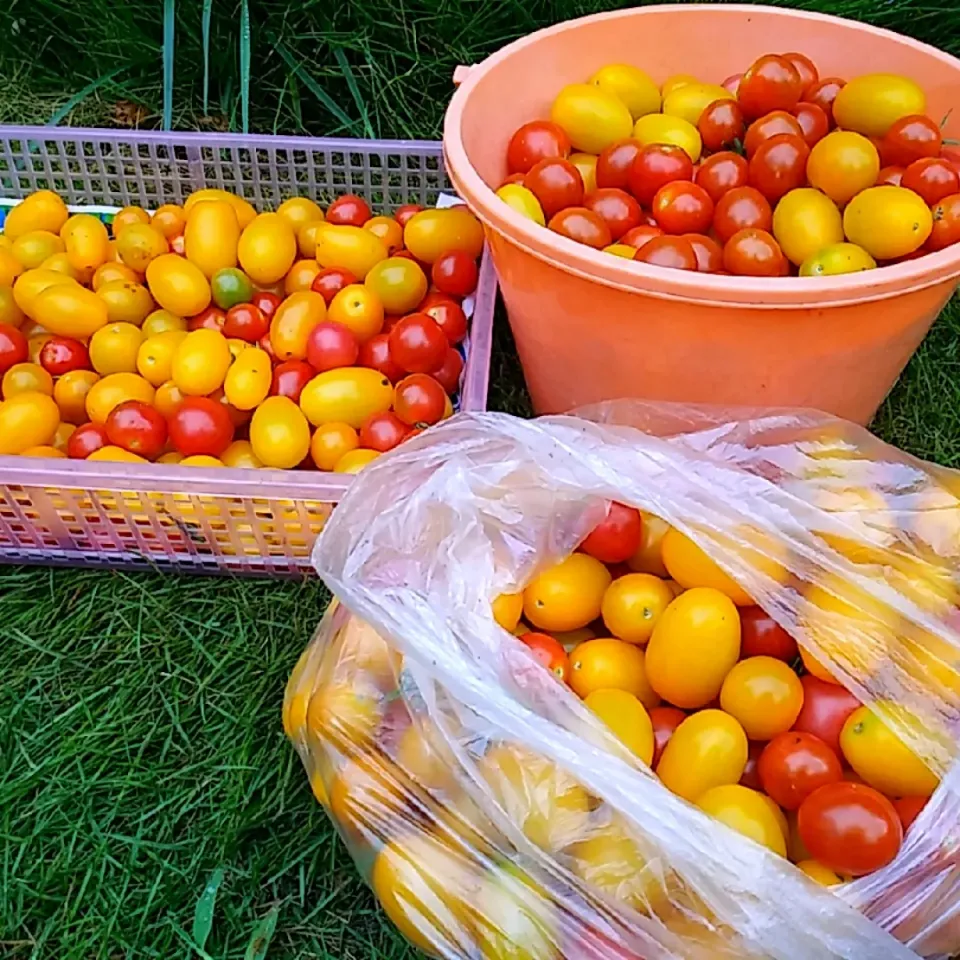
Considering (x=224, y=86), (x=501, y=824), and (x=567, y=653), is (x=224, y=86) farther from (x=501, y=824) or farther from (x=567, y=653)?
(x=501, y=824)

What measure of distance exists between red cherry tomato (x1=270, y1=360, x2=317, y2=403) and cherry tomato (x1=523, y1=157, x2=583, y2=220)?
328 millimetres

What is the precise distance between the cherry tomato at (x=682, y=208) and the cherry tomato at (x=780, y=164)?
0.20 ft

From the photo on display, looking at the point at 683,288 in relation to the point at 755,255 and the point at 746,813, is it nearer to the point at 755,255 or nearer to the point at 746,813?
the point at 755,255

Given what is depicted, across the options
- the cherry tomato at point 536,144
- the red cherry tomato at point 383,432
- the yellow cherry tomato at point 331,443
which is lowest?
the yellow cherry tomato at point 331,443

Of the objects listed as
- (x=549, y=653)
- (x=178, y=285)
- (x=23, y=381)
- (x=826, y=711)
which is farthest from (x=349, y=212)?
(x=826, y=711)

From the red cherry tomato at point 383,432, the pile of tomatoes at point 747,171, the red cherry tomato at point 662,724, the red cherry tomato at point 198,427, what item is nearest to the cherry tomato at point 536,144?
the pile of tomatoes at point 747,171

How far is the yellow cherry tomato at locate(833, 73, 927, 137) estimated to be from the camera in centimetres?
124

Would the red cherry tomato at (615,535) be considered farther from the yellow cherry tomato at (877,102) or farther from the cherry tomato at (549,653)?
the yellow cherry tomato at (877,102)

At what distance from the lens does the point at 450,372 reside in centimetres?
136

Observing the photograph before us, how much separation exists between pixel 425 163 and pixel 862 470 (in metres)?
0.83

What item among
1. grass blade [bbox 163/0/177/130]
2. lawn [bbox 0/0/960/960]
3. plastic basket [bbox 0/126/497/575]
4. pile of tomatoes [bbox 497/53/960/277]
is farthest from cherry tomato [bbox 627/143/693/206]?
grass blade [bbox 163/0/177/130]

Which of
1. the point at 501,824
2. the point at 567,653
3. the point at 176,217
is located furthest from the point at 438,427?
the point at 176,217

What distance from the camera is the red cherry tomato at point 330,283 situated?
4.55 feet

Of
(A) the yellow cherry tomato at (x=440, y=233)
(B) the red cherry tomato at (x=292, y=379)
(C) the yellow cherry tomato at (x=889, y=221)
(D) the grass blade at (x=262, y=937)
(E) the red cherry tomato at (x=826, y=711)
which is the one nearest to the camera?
(E) the red cherry tomato at (x=826, y=711)
